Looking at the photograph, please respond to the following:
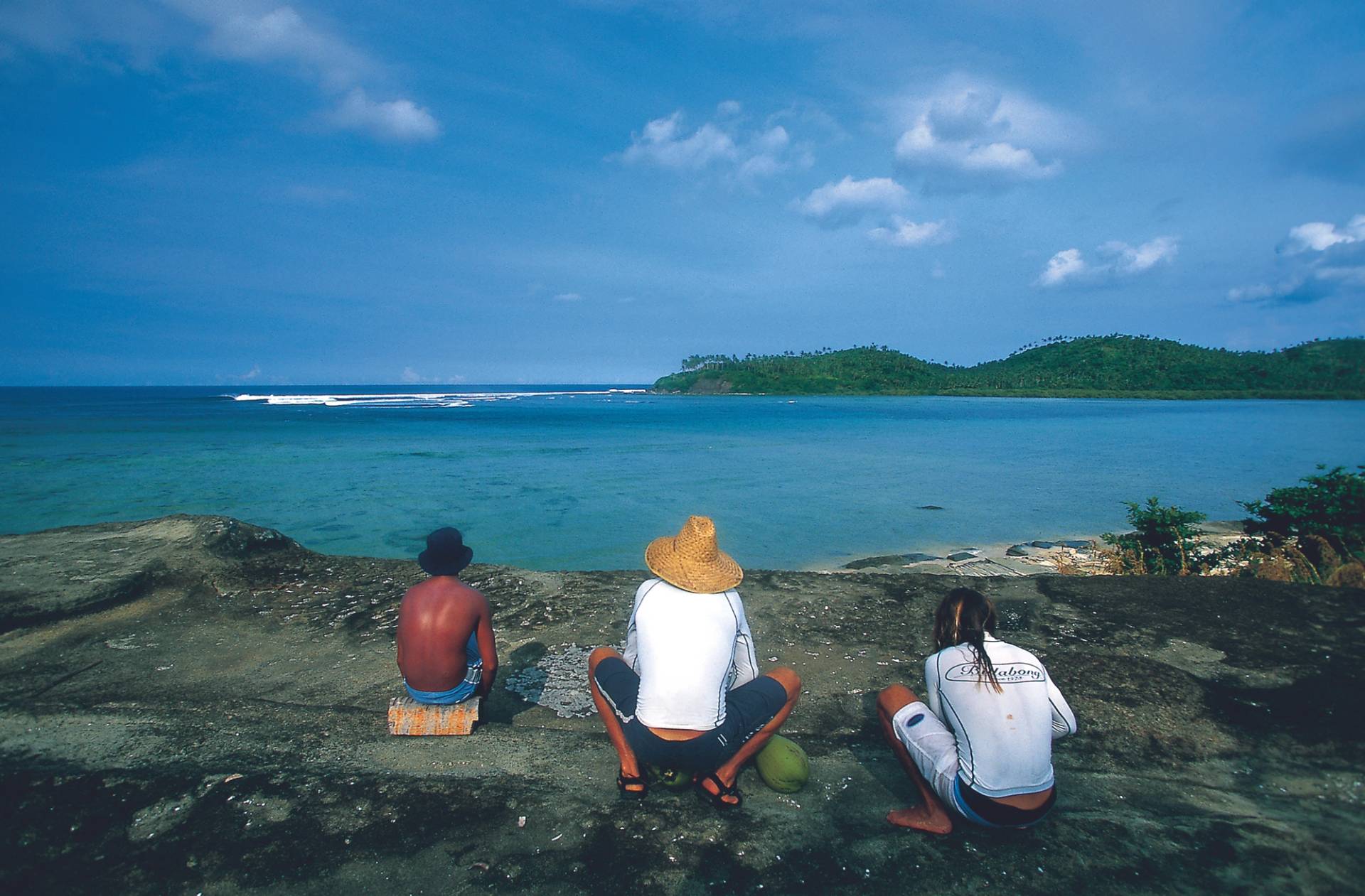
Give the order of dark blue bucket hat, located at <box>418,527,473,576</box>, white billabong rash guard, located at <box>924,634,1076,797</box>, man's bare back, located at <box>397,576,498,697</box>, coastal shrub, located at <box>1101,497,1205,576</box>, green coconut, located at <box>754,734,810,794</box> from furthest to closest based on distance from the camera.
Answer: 1. coastal shrub, located at <box>1101,497,1205,576</box>
2. dark blue bucket hat, located at <box>418,527,473,576</box>
3. man's bare back, located at <box>397,576,498,697</box>
4. green coconut, located at <box>754,734,810,794</box>
5. white billabong rash guard, located at <box>924,634,1076,797</box>

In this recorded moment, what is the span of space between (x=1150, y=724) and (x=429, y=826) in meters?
4.84

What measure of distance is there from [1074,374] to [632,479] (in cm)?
13887

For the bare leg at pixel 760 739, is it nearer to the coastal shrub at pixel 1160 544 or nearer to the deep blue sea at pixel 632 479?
the coastal shrub at pixel 1160 544

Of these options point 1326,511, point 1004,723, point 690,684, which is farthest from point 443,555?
point 1326,511

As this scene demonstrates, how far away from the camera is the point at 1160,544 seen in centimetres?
1012

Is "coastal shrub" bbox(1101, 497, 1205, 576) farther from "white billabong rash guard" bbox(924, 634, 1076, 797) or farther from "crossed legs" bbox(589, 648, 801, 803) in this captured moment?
"crossed legs" bbox(589, 648, 801, 803)

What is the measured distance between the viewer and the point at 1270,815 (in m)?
3.37

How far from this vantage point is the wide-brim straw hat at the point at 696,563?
3260 millimetres

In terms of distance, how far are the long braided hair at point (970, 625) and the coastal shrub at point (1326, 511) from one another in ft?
33.0

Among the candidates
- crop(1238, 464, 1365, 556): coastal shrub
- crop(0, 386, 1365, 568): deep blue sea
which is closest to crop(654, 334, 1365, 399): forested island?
crop(0, 386, 1365, 568): deep blue sea

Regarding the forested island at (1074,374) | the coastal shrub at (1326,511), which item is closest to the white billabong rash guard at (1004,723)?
the coastal shrub at (1326,511)

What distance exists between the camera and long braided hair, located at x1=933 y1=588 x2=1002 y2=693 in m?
2.90

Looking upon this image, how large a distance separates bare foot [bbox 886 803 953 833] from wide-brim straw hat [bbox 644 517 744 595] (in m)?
1.40

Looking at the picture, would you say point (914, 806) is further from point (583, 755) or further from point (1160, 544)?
point (1160, 544)
